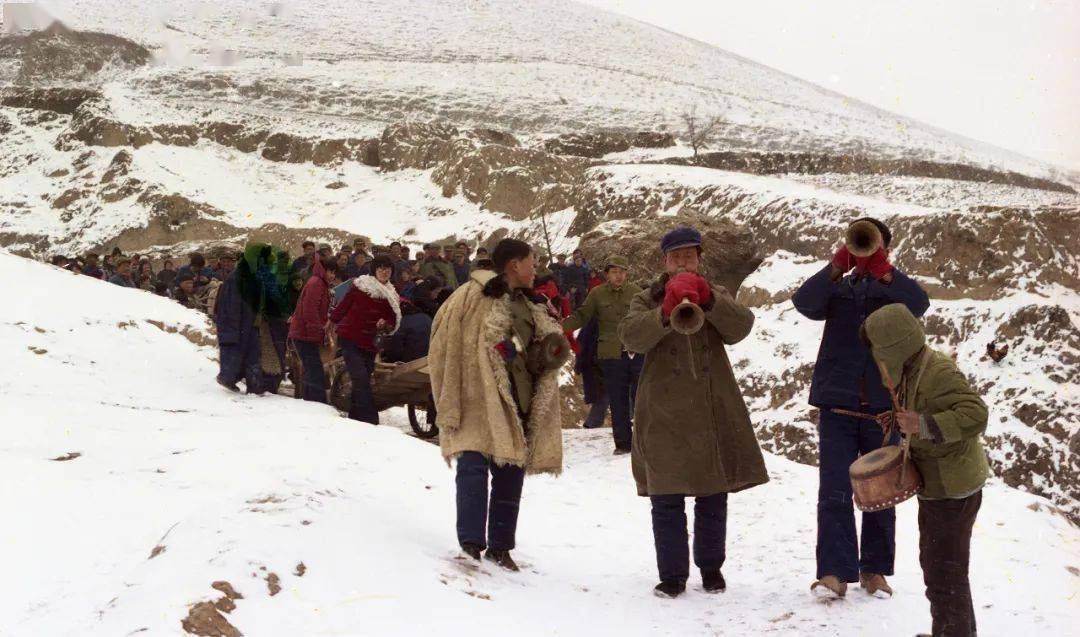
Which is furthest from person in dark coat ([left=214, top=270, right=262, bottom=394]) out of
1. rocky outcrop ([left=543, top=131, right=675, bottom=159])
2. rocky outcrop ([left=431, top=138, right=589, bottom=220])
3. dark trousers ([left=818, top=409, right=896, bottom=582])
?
rocky outcrop ([left=543, top=131, right=675, bottom=159])

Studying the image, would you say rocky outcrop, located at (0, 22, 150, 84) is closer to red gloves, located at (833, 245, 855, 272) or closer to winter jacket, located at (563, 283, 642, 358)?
winter jacket, located at (563, 283, 642, 358)

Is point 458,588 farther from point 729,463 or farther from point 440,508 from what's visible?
point 440,508

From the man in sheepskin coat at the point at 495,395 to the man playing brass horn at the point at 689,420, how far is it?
586mm

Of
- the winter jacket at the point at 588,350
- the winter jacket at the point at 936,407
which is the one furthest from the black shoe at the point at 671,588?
the winter jacket at the point at 588,350

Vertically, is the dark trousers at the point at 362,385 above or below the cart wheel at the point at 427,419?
above

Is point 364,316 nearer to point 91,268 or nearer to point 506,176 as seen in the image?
point 91,268

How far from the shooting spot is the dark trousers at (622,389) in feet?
33.3

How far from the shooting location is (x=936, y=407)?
14.3ft

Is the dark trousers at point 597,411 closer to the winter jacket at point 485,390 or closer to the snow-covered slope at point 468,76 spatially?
the winter jacket at point 485,390

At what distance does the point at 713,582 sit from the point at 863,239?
2092 mm

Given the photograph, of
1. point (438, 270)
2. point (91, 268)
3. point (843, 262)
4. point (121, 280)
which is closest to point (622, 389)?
point (843, 262)

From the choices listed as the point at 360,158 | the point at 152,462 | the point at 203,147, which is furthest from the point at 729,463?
the point at 203,147

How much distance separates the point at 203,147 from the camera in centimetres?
4956

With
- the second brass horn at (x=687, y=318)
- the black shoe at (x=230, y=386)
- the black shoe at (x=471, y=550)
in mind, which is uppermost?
the second brass horn at (x=687, y=318)
